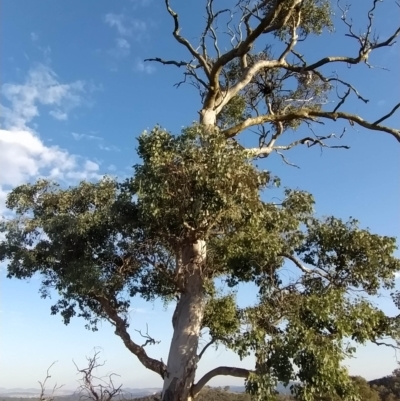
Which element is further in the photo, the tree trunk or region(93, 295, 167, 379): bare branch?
region(93, 295, 167, 379): bare branch

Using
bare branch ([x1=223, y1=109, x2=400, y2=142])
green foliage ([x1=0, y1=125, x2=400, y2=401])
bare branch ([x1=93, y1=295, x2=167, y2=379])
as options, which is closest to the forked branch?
bare branch ([x1=223, y1=109, x2=400, y2=142])

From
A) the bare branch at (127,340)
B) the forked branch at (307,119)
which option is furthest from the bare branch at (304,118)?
the bare branch at (127,340)

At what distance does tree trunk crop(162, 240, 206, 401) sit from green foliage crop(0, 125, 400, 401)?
0.61ft

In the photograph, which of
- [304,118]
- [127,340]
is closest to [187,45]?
[304,118]

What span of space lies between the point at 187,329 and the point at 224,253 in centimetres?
136

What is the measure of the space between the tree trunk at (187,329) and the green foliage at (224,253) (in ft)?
0.61

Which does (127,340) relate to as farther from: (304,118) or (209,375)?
(304,118)

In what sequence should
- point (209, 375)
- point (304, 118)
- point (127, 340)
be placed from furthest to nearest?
point (304, 118)
point (127, 340)
point (209, 375)

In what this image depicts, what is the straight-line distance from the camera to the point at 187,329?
762cm

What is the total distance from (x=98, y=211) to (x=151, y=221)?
1.81 meters

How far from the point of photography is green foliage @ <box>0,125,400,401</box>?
20.6 feet

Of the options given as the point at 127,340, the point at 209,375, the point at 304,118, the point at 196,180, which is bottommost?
the point at 209,375

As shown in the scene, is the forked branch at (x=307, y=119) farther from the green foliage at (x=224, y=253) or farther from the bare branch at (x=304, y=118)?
the green foliage at (x=224, y=253)

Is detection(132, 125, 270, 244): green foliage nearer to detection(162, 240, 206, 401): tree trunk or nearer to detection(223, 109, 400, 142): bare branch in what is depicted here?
detection(162, 240, 206, 401): tree trunk
